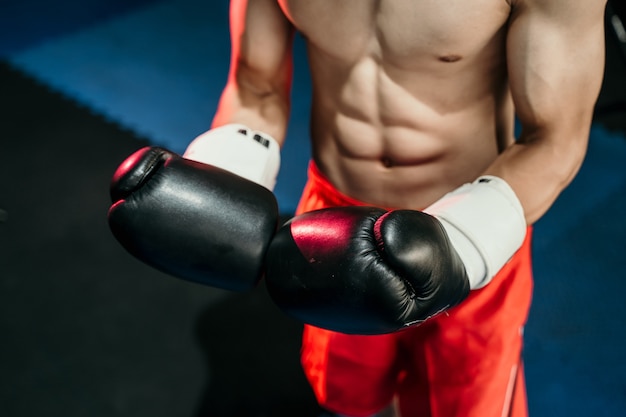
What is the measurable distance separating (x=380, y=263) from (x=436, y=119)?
0.34 metres

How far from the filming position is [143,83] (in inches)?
108

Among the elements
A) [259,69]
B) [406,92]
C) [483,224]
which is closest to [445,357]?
[483,224]

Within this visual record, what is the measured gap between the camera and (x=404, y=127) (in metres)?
0.99

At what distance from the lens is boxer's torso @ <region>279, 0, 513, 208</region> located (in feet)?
2.79

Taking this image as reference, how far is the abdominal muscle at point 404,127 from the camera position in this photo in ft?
3.08

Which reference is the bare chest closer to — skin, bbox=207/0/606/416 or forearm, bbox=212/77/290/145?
skin, bbox=207/0/606/416

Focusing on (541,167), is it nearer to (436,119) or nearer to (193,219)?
(436,119)

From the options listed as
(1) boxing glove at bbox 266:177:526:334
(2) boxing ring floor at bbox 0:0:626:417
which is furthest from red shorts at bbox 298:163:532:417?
(2) boxing ring floor at bbox 0:0:626:417

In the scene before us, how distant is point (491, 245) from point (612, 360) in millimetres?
1057

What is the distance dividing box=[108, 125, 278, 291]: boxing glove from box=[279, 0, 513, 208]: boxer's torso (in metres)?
0.26

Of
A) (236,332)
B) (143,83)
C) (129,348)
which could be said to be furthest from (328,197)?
(143,83)

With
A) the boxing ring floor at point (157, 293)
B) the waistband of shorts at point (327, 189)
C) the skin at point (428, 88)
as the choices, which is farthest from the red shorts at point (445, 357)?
the boxing ring floor at point (157, 293)

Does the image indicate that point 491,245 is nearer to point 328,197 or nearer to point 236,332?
point 328,197

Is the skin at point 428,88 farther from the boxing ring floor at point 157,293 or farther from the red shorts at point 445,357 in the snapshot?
the boxing ring floor at point 157,293
